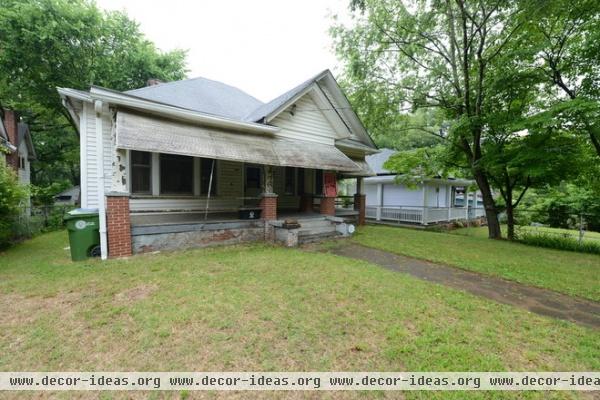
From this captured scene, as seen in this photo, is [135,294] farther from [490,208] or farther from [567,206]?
[567,206]

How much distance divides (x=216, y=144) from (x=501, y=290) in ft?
24.6

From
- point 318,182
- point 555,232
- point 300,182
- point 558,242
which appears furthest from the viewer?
point 318,182

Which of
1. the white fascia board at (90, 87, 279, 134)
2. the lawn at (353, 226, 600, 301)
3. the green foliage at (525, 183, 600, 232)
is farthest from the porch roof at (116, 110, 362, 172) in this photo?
the green foliage at (525, 183, 600, 232)

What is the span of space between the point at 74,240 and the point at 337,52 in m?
12.9

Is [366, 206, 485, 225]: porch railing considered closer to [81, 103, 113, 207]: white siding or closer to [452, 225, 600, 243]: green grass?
[452, 225, 600, 243]: green grass

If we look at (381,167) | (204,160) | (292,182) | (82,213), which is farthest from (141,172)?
(381,167)

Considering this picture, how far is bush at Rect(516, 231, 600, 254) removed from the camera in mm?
8516

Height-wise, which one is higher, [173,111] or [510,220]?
[173,111]

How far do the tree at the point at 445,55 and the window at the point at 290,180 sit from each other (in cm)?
563

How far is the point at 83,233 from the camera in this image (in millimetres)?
6043

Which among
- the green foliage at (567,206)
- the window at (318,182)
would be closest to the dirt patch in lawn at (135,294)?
the window at (318,182)

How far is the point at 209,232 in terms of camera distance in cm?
756

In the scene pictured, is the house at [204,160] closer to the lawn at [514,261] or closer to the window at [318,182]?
the window at [318,182]

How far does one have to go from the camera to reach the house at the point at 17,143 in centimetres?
1272
